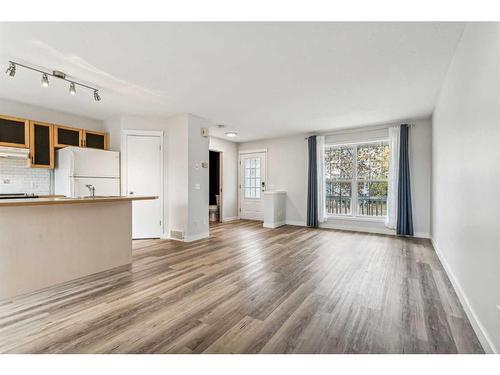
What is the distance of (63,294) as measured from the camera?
2.38 meters

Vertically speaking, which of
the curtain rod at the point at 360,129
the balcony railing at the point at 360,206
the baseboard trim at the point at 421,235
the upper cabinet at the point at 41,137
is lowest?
the baseboard trim at the point at 421,235

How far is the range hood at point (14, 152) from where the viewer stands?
3.57 m

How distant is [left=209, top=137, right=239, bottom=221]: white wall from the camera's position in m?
7.10

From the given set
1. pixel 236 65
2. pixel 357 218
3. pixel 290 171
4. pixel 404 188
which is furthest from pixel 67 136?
pixel 404 188

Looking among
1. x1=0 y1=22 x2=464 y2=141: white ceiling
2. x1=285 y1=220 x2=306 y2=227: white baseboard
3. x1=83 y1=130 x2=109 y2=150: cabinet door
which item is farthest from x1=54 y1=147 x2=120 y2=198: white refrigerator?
→ x1=285 y1=220 x2=306 y2=227: white baseboard

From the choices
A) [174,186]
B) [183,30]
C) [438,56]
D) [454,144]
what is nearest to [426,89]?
[438,56]

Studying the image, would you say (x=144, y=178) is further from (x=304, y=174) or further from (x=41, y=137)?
(x=304, y=174)

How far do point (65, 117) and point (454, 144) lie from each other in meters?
6.15

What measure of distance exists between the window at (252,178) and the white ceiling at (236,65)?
3.02m

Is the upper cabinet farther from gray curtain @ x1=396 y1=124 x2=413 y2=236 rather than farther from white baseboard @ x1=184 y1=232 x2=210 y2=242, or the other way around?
gray curtain @ x1=396 y1=124 x2=413 y2=236

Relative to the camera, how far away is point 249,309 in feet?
6.81

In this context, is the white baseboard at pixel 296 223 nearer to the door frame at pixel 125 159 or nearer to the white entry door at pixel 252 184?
the white entry door at pixel 252 184

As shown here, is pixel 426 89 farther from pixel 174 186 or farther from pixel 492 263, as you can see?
pixel 174 186

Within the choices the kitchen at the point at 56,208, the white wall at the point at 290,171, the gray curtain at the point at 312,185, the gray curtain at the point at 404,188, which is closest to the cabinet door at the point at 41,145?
the kitchen at the point at 56,208
